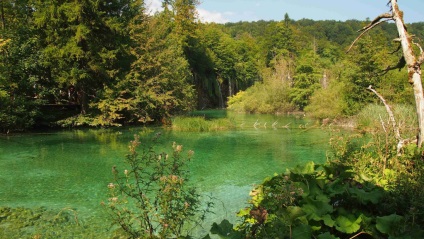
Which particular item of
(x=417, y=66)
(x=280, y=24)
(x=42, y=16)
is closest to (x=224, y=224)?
(x=417, y=66)

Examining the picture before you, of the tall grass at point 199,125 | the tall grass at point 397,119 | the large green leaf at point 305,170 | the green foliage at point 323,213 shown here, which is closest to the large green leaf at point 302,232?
the green foliage at point 323,213

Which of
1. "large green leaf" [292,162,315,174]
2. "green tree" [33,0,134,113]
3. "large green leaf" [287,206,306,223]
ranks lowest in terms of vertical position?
A: "large green leaf" [287,206,306,223]

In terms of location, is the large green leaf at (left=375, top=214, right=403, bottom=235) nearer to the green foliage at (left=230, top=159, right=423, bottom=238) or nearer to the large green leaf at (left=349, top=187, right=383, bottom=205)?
the green foliage at (left=230, top=159, right=423, bottom=238)

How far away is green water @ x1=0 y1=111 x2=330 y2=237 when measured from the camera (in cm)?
622

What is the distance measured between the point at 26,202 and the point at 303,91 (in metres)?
30.2

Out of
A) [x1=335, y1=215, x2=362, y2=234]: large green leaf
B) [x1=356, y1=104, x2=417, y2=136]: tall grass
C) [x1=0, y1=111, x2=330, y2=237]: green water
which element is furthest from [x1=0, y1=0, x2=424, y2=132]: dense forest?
[x1=335, y1=215, x2=362, y2=234]: large green leaf

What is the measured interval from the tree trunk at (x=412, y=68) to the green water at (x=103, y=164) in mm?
2794

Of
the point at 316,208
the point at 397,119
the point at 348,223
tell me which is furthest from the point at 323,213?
the point at 397,119

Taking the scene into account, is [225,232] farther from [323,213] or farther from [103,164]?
[103,164]

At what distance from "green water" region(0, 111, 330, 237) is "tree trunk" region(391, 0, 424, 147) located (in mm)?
2794

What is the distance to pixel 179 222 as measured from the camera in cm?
307

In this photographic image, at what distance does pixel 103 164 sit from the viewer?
9.54m

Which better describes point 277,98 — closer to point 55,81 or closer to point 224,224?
point 55,81

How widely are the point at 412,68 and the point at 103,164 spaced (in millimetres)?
7361
